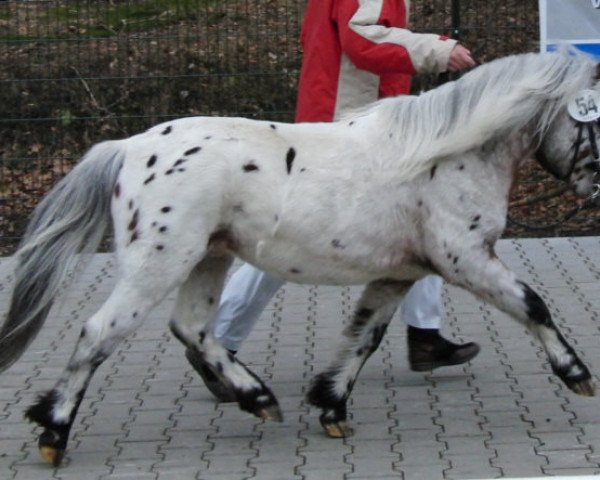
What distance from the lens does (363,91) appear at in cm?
657

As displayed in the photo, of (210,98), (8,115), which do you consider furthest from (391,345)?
(8,115)

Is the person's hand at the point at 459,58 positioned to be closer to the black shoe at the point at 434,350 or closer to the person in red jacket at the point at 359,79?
the person in red jacket at the point at 359,79

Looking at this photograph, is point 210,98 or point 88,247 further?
point 210,98

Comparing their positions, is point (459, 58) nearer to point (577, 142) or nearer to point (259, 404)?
point (577, 142)

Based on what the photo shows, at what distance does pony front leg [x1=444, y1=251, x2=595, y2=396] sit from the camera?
225 inches

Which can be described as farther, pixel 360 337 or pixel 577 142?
pixel 360 337

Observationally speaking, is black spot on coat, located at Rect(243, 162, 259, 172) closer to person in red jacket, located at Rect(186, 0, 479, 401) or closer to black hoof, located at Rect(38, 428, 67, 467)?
person in red jacket, located at Rect(186, 0, 479, 401)

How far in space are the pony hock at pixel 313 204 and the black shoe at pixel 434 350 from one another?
3.51 ft

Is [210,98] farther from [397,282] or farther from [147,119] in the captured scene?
[397,282]

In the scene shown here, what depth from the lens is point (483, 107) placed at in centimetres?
576

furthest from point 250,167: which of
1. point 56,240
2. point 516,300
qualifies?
point 516,300

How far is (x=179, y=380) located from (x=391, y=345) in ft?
4.16

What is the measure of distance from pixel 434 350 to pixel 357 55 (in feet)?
5.08

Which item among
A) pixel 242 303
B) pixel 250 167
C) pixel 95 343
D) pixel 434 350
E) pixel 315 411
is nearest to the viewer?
pixel 95 343
